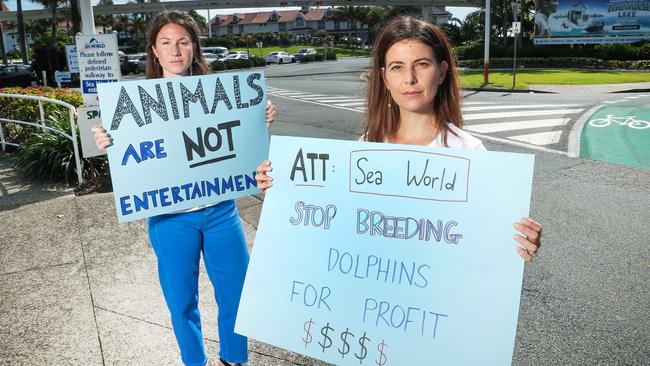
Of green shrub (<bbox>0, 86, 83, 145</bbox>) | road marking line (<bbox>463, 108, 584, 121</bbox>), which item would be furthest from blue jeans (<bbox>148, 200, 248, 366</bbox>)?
road marking line (<bbox>463, 108, 584, 121</bbox>)

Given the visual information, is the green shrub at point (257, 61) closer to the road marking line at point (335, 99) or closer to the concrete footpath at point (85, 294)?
the road marking line at point (335, 99)

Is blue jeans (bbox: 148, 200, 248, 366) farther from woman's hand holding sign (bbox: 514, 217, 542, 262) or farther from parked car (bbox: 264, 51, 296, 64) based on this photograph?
parked car (bbox: 264, 51, 296, 64)

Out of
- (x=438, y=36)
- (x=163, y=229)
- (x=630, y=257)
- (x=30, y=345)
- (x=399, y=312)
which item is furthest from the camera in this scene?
(x=630, y=257)

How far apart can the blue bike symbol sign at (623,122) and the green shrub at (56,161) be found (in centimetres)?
1006

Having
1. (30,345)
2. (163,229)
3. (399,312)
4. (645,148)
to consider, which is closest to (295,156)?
(399,312)

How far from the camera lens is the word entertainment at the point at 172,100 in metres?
2.75

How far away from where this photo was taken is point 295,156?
2.25 meters

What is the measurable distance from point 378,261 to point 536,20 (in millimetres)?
40449

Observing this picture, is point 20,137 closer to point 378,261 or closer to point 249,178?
point 249,178

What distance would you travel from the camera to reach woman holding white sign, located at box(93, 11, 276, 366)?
2.82 meters

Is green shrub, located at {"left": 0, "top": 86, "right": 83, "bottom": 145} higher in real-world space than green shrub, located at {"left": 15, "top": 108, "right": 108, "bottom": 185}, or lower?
higher

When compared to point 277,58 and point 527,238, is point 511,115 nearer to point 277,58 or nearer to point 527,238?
point 527,238

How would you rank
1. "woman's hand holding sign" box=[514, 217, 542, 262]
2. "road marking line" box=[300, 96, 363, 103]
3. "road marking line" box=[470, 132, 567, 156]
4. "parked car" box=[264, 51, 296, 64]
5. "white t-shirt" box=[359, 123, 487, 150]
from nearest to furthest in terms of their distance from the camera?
1. "woman's hand holding sign" box=[514, 217, 542, 262]
2. "white t-shirt" box=[359, 123, 487, 150]
3. "road marking line" box=[470, 132, 567, 156]
4. "road marking line" box=[300, 96, 363, 103]
5. "parked car" box=[264, 51, 296, 64]

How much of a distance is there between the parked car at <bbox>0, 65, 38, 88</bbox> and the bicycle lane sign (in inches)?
1091
